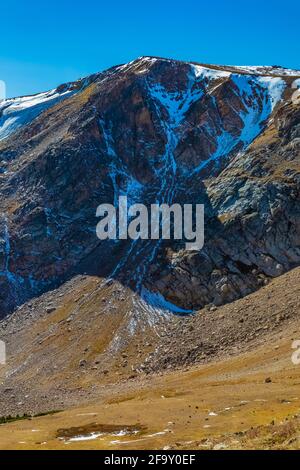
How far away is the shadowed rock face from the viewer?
97125 mm

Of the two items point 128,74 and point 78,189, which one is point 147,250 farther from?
point 128,74

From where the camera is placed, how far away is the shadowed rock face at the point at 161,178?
319 ft

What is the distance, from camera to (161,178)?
127 meters

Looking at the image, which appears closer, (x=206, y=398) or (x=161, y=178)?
(x=206, y=398)

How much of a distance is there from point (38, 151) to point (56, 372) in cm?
7941

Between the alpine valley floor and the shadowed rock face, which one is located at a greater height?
the shadowed rock face

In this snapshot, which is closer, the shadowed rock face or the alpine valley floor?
the alpine valley floor

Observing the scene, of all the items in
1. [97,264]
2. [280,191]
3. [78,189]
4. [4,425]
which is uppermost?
[78,189]

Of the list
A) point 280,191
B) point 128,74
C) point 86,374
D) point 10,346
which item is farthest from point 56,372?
point 128,74

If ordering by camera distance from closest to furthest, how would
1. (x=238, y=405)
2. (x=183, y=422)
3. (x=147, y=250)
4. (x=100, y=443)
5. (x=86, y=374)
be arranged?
(x=100, y=443) < (x=183, y=422) < (x=238, y=405) < (x=86, y=374) < (x=147, y=250)

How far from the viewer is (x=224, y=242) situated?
9944 centimetres

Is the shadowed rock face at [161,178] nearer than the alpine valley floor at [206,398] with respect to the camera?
No

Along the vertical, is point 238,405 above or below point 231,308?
below

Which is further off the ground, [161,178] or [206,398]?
[161,178]
